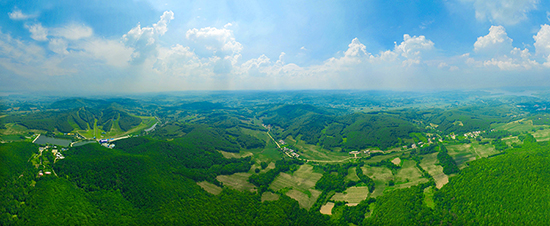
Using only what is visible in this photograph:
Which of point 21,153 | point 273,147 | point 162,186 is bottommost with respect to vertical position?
point 273,147

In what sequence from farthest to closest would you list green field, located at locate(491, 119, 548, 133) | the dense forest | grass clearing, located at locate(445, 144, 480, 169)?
green field, located at locate(491, 119, 548, 133), grass clearing, located at locate(445, 144, 480, 169), the dense forest

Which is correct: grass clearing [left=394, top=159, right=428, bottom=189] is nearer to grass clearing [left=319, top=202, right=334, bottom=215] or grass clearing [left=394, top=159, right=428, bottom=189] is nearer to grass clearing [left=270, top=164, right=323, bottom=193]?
grass clearing [left=319, top=202, right=334, bottom=215]

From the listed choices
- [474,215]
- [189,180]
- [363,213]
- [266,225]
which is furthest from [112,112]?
[474,215]

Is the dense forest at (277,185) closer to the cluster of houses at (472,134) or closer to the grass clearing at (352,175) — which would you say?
the grass clearing at (352,175)

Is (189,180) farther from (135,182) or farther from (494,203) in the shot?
(494,203)

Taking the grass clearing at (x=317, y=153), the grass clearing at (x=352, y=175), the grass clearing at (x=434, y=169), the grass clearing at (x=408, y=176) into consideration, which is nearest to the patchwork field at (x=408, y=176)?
the grass clearing at (x=408, y=176)

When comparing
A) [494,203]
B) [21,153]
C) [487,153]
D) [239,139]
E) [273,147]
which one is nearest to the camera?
[494,203]

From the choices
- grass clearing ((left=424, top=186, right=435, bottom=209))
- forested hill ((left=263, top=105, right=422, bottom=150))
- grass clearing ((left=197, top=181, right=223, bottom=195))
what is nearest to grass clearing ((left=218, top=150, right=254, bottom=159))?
grass clearing ((left=197, top=181, right=223, bottom=195))
